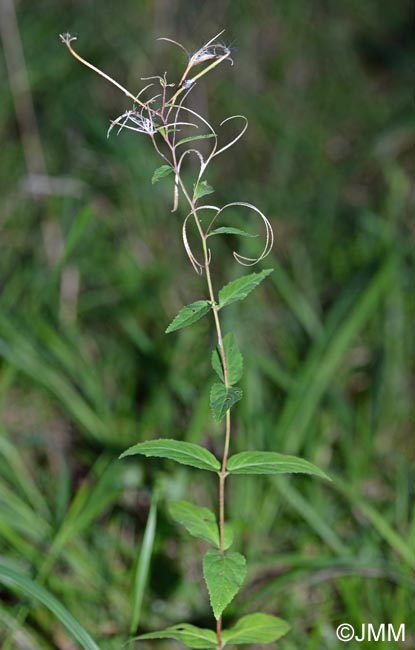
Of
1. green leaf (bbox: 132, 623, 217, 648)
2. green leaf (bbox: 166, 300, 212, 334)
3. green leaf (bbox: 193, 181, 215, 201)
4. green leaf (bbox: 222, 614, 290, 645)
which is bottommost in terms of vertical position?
green leaf (bbox: 222, 614, 290, 645)

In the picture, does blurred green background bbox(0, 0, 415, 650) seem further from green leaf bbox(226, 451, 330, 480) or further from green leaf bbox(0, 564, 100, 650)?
green leaf bbox(226, 451, 330, 480)

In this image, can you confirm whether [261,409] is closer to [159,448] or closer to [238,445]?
[238,445]

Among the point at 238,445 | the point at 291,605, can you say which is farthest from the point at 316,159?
the point at 291,605

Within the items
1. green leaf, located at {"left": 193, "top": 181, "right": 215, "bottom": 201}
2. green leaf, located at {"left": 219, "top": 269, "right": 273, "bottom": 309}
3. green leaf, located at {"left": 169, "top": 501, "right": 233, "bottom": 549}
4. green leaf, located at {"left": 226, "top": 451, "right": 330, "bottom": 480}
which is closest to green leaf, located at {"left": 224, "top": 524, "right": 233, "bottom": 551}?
green leaf, located at {"left": 169, "top": 501, "right": 233, "bottom": 549}

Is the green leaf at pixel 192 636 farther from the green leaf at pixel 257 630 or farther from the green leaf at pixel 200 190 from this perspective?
the green leaf at pixel 200 190

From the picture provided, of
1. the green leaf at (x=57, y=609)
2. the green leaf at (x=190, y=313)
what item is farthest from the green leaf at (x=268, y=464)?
the green leaf at (x=57, y=609)
